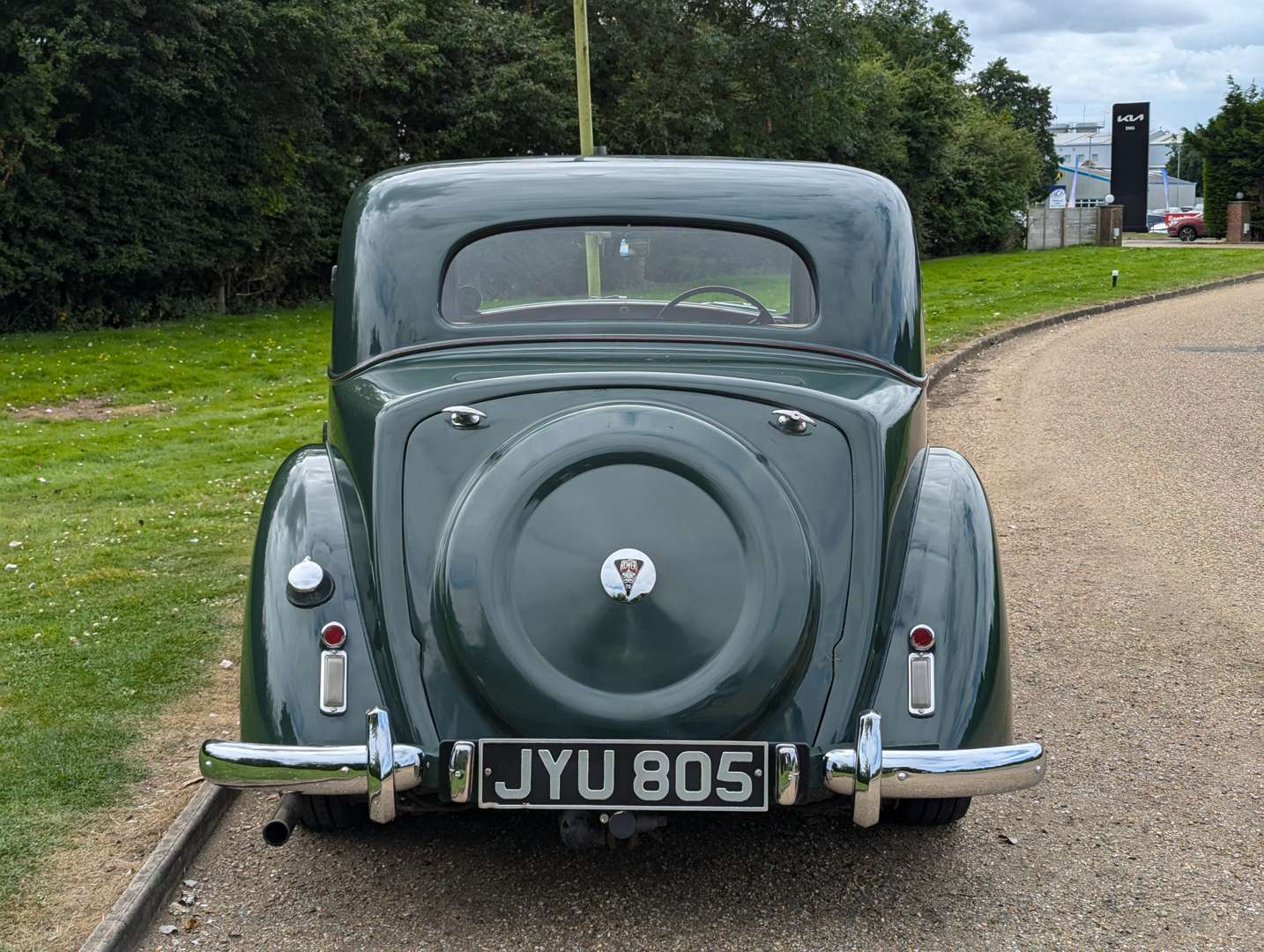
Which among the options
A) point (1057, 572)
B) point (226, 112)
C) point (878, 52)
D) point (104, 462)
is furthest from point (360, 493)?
point (878, 52)

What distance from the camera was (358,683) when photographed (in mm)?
3092

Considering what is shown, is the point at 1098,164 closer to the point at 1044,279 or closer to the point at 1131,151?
the point at 1131,151

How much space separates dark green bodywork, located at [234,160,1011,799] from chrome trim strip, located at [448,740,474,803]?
5 centimetres

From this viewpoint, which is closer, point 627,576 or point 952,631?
point 627,576

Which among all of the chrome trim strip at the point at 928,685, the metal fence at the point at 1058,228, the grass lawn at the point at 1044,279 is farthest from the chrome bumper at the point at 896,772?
the metal fence at the point at 1058,228

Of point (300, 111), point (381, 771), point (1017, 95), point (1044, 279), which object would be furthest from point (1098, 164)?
point (381, 771)

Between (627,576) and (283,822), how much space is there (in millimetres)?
1059

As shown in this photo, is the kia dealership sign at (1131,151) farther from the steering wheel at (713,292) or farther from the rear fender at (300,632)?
the rear fender at (300,632)

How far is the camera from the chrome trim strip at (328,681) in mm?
3076

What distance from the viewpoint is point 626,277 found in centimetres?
418

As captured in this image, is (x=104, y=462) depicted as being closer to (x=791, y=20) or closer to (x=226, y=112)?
(x=226, y=112)

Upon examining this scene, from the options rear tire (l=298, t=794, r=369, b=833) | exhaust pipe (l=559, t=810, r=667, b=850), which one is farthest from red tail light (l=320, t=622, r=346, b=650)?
exhaust pipe (l=559, t=810, r=667, b=850)

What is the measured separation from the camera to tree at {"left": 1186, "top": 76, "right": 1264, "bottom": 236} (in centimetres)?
4444

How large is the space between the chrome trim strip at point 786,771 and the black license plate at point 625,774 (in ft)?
0.12
